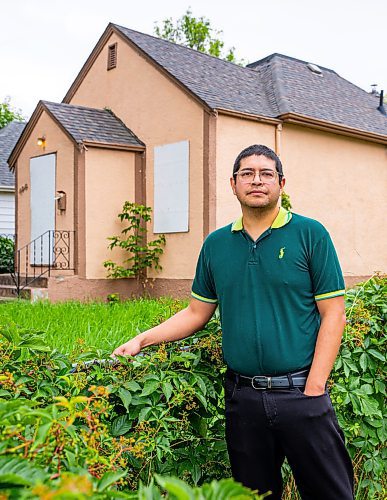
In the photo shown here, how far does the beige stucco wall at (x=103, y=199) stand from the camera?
1302 cm

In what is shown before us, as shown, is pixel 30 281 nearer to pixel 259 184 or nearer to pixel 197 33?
pixel 259 184

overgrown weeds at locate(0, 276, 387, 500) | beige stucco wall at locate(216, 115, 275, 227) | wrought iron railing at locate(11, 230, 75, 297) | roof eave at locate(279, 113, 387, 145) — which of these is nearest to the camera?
overgrown weeds at locate(0, 276, 387, 500)

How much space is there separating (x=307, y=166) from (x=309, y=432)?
12.0 metres

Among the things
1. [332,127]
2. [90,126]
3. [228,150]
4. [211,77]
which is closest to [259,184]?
[228,150]

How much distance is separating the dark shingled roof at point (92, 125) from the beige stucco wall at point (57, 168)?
0.73 feet

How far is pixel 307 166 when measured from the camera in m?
14.2

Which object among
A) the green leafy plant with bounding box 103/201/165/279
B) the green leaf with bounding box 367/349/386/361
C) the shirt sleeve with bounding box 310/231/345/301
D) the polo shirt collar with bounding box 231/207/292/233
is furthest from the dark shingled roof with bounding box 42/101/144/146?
the shirt sleeve with bounding box 310/231/345/301

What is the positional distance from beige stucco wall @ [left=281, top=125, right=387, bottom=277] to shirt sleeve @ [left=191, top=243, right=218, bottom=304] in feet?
35.6

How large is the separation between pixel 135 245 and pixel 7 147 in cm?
1444

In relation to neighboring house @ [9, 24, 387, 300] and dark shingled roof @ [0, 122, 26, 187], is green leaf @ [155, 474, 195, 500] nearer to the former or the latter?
neighboring house @ [9, 24, 387, 300]

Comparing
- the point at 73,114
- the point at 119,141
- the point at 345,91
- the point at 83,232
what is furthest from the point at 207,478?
the point at 345,91

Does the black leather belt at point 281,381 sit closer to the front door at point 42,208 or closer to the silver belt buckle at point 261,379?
the silver belt buckle at point 261,379

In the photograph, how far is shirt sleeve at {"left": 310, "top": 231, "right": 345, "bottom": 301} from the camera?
2705 mm

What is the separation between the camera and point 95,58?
15.4 meters
